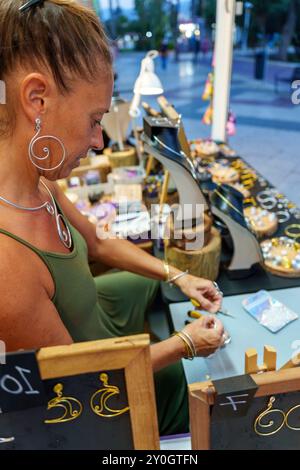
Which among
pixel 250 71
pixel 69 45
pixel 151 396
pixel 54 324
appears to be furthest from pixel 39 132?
pixel 250 71

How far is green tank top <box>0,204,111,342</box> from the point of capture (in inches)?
27.1

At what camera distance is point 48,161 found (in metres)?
0.65

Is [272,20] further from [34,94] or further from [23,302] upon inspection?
[23,302]

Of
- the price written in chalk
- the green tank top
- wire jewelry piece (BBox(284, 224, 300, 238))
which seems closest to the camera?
the price written in chalk

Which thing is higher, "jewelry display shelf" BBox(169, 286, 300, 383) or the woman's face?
the woman's face

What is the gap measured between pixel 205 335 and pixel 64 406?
0.38m

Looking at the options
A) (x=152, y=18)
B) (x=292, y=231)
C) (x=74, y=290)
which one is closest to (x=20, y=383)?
(x=74, y=290)

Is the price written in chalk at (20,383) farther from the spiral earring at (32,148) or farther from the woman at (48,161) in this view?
the spiral earring at (32,148)

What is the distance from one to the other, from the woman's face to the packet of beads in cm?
60

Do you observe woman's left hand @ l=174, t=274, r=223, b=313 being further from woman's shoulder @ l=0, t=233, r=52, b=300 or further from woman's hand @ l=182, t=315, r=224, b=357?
woman's shoulder @ l=0, t=233, r=52, b=300

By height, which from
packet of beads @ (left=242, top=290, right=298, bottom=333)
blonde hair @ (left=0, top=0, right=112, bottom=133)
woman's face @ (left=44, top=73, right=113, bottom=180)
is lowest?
packet of beads @ (left=242, top=290, right=298, bottom=333)

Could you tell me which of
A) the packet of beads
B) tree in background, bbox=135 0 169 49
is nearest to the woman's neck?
the packet of beads

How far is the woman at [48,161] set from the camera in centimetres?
55

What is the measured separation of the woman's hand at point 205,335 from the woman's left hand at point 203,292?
134mm
